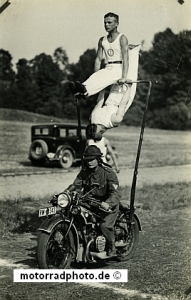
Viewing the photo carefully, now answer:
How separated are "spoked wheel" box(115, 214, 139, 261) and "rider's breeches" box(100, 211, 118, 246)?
293 mm

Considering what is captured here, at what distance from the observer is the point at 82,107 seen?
2534cm

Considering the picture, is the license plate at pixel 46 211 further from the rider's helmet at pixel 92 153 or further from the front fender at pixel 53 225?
the rider's helmet at pixel 92 153

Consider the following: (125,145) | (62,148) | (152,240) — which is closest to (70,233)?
(152,240)

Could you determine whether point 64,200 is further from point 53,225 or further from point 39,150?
point 39,150

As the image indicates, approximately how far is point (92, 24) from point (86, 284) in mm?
3723

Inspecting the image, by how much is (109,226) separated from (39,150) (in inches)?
437

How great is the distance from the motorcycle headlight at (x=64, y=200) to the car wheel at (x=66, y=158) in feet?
35.7

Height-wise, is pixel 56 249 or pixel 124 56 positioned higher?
pixel 124 56

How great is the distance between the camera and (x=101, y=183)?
559 cm

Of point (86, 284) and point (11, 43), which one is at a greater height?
point (11, 43)

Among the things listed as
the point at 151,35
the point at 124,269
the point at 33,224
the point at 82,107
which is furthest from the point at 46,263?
the point at 82,107

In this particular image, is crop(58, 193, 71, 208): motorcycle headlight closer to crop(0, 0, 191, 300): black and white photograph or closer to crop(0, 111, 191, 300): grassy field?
crop(0, 0, 191, 300): black and white photograph

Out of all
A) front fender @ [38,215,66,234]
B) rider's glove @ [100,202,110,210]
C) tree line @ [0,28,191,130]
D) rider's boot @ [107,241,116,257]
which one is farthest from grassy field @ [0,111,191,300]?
tree line @ [0,28,191,130]

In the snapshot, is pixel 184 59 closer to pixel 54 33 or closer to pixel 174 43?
pixel 174 43
